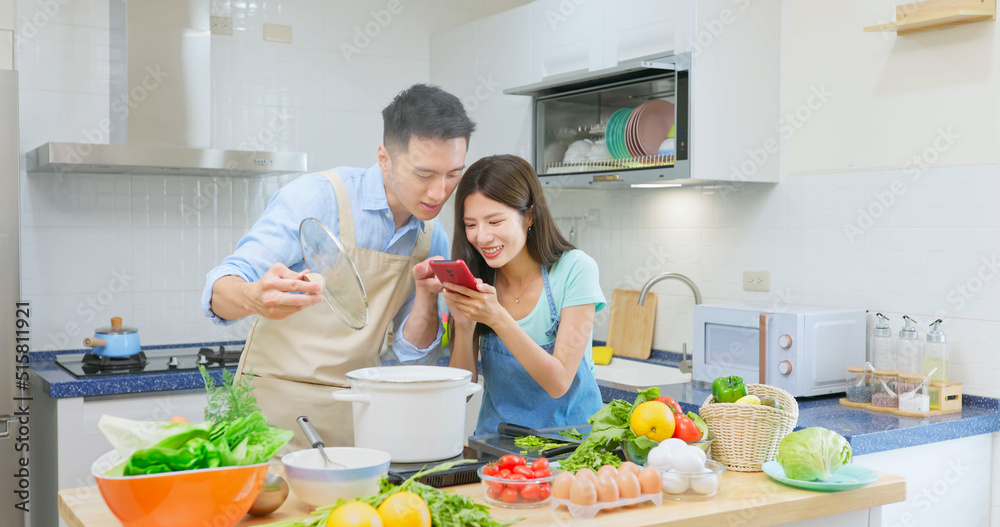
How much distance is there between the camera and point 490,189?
189cm

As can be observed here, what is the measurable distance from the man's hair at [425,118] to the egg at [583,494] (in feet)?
2.56

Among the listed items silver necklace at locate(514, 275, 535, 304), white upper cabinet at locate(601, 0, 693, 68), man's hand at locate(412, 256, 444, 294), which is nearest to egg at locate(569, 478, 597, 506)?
man's hand at locate(412, 256, 444, 294)

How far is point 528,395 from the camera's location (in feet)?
6.50

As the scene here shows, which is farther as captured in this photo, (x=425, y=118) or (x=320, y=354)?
(x=320, y=354)

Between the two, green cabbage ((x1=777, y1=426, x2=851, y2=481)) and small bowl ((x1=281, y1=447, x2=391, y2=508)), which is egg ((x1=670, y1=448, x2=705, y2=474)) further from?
small bowl ((x1=281, y1=447, x2=391, y2=508))

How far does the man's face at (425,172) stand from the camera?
1726 millimetres

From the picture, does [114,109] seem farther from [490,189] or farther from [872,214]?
[872,214]

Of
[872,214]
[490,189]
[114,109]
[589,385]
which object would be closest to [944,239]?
[872,214]

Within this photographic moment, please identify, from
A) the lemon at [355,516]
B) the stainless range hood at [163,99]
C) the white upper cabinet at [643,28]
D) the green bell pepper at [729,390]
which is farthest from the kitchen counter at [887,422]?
the stainless range hood at [163,99]

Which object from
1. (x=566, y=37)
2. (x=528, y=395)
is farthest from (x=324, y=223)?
(x=566, y=37)

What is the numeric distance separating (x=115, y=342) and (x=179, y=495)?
2118 millimetres

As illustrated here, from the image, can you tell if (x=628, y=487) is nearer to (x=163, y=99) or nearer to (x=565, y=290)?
(x=565, y=290)

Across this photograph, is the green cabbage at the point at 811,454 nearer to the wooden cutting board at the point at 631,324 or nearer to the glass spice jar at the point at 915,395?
the glass spice jar at the point at 915,395

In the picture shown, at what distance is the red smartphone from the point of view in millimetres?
1661
